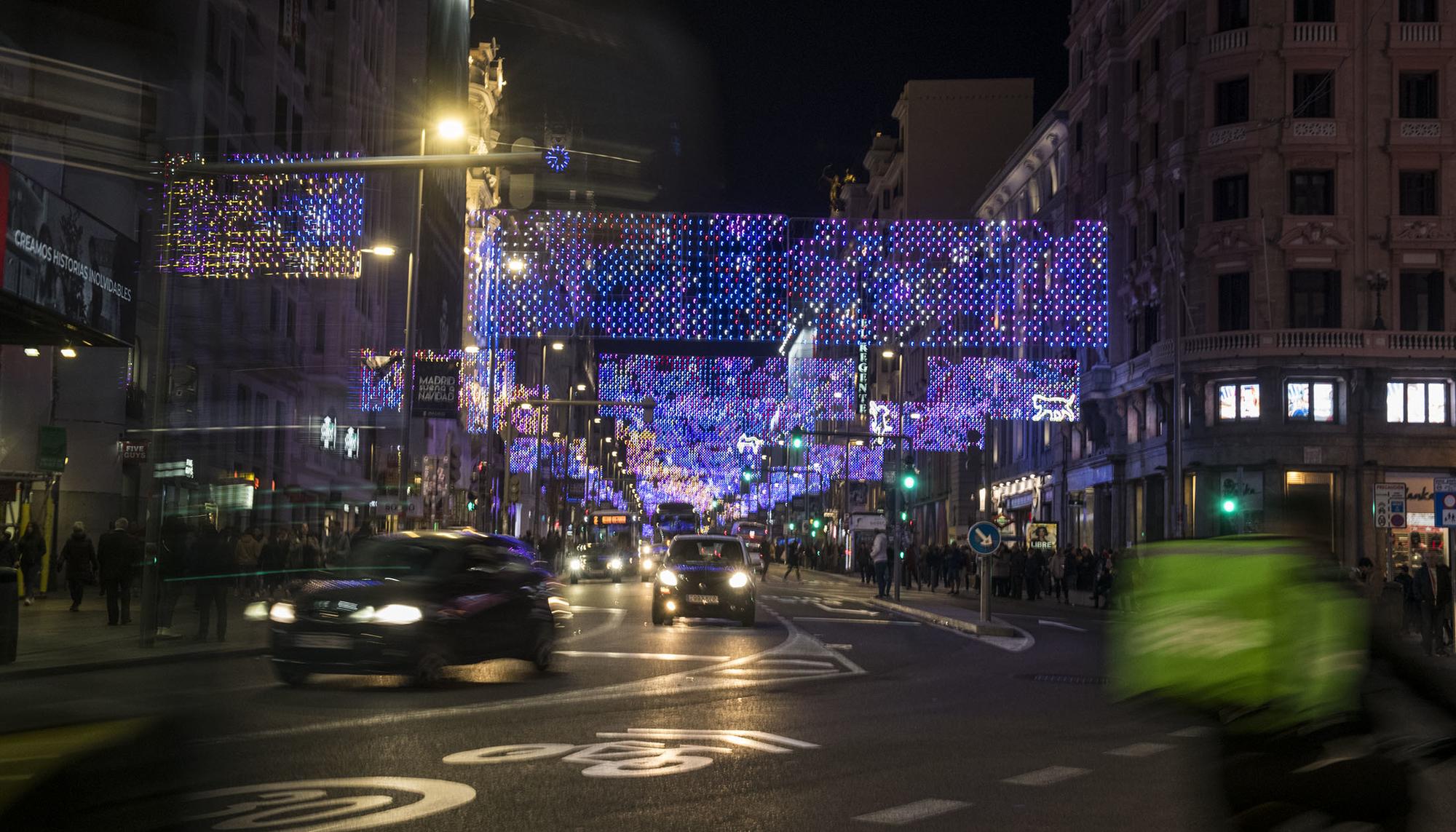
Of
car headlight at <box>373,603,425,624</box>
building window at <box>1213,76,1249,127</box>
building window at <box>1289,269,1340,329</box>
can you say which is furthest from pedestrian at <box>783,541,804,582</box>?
car headlight at <box>373,603,425,624</box>

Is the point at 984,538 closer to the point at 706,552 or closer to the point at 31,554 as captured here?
the point at 706,552

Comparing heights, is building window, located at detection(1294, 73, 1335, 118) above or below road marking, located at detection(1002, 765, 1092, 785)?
above

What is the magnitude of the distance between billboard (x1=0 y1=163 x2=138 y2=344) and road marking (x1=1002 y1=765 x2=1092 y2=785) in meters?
13.8

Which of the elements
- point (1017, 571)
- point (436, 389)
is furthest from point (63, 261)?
point (1017, 571)

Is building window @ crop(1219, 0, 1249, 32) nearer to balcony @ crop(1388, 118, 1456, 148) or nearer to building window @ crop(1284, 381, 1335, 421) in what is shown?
balcony @ crop(1388, 118, 1456, 148)

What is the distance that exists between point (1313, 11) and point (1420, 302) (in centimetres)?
959

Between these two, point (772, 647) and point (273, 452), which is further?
point (273, 452)

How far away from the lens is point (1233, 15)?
51.2m

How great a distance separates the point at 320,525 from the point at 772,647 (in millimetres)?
29789

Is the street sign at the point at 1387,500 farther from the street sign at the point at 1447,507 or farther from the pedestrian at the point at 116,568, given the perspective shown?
the pedestrian at the point at 116,568

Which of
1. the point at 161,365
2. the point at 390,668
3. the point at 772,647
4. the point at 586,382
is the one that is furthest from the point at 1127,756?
the point at 586,382

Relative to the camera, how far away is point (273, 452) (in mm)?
46562

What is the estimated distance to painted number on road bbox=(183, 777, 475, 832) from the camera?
8.00 meters

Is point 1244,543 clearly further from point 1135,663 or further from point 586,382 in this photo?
point 586,382
